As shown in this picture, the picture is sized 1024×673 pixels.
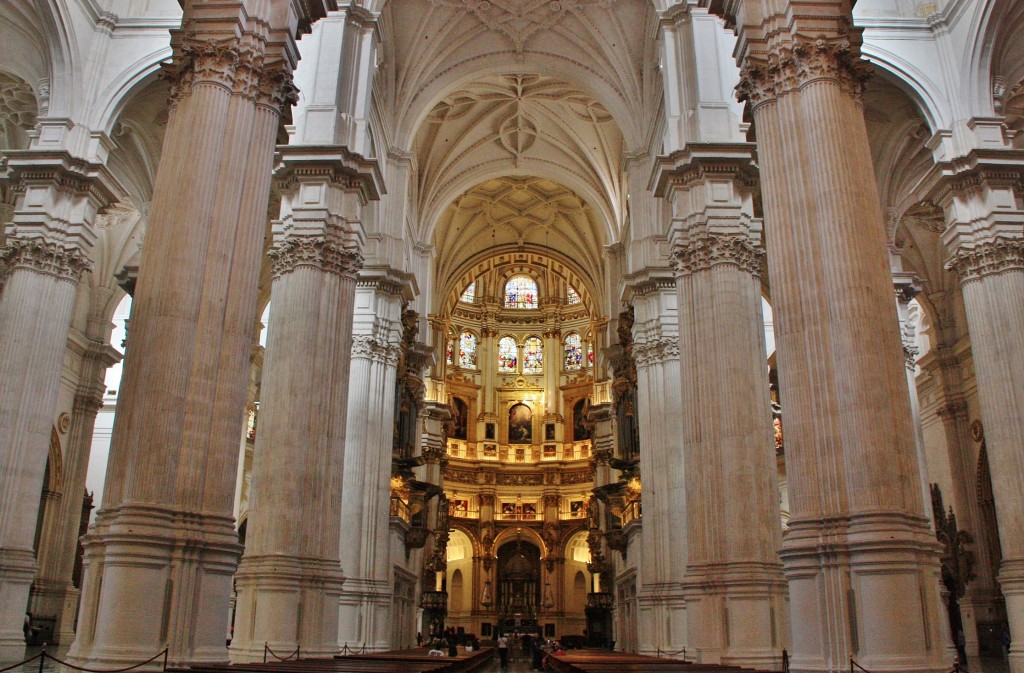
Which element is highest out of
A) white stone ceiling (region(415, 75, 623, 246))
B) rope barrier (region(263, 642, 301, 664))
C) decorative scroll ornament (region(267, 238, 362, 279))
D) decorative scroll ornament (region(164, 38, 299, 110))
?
white stone ceiling (region(415, 75, 623, 246))

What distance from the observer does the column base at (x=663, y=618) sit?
66.7 ft

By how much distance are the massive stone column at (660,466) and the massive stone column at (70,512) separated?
1553 cm

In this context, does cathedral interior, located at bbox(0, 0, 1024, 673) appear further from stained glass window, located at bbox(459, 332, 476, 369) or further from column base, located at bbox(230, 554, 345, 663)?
stained glass window, located at bbox(459, 332, 476, 369)

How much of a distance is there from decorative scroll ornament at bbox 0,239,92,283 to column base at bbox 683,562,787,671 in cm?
1294

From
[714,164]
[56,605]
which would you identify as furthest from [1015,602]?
[56,605]

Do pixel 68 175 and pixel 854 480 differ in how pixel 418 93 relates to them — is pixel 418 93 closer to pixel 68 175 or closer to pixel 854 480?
pixel 68 175

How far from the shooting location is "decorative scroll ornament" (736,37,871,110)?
10367mm

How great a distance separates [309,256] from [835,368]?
10.5 m

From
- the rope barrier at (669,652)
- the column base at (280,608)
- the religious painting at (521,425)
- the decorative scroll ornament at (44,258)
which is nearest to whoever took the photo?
the column base at (280,608)

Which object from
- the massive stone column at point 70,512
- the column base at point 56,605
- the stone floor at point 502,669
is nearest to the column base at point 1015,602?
the stone floor at point 502,669

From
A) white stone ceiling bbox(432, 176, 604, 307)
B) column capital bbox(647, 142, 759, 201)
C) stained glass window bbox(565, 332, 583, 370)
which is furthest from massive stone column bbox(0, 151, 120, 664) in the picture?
stained glass window bbox(565, 332, 583, 370)

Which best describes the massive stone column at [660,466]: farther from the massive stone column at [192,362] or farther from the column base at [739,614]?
the massive stone column at [192,362]

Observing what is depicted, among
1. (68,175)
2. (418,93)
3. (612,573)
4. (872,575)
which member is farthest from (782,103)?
(612,573)

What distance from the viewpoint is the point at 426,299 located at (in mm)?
33625
